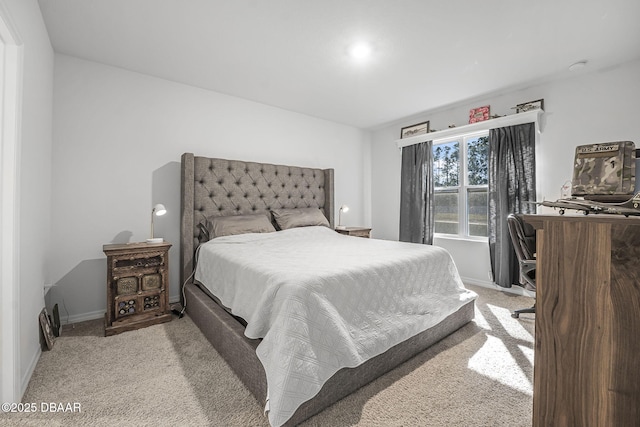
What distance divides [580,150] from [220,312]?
81.5 inches

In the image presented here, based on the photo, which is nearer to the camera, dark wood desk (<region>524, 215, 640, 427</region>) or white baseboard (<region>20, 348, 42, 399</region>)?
dark wood desk (<region>524, 215, 640, 427</region>)

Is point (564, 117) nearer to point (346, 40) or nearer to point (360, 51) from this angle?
point (360, 51)

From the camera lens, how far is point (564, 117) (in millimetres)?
2855

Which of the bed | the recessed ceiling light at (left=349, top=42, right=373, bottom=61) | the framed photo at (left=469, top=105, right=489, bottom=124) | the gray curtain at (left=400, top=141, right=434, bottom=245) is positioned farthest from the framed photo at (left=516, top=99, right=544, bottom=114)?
the bed

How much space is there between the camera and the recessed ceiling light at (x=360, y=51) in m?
2.24

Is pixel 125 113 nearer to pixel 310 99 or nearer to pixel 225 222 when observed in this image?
pixel 225 222

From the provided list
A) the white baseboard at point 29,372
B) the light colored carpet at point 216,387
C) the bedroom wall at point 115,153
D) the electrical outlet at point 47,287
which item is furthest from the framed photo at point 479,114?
the electrical outlet at point 47,287

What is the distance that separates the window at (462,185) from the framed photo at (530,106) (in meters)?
0.44

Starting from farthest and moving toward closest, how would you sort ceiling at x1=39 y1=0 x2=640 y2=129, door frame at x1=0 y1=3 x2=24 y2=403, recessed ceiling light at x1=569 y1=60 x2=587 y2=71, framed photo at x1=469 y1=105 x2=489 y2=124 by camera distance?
framed photo at x1=469 y1=105 x2=489 y2=124, recessed ceiling light at x1=569 y1=60 x2=587 y2=71, ceiling at x1=39 y1=0 x2=640 y2=129, door frame at x1=0 y1=3 x2=24 y2=403

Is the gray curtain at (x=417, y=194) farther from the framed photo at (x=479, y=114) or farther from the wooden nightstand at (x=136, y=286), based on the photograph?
the wooden nightstand at (x=136, y=286)

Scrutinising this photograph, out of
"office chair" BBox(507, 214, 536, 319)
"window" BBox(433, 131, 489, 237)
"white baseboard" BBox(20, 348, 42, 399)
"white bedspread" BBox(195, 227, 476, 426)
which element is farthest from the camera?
"window" BBox(433, 131, 489, 237)

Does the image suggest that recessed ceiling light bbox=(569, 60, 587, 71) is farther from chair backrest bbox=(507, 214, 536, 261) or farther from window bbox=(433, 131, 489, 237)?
chair backrest bbox=(507, 214, 536, 261)

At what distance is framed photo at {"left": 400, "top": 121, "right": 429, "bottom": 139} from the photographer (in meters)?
3.96

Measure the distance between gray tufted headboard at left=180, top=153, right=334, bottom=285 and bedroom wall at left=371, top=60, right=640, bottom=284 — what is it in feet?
6.09
